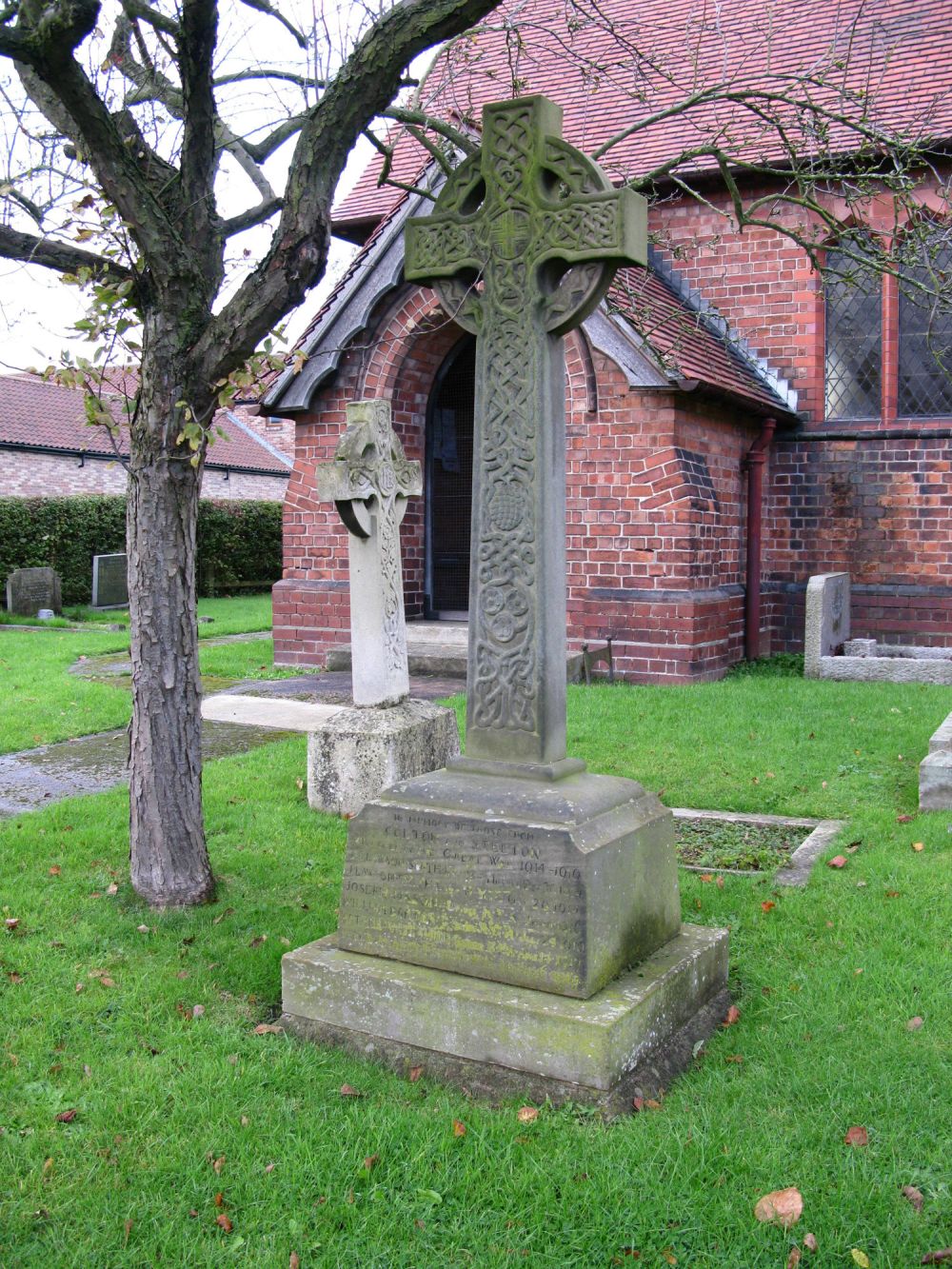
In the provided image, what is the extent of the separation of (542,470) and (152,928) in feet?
8.85

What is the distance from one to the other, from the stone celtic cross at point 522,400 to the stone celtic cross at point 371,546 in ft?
10.5

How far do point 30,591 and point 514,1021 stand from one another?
17.9 metres

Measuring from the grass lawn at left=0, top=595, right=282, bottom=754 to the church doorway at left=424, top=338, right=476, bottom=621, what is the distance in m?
2.31

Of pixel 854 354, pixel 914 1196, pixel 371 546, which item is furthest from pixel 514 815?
pixel 854 354

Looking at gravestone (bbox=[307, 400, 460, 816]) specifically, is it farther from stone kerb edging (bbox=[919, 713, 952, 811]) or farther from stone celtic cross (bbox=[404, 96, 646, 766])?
stone celtic cross (bbox=[404, 96, 646, 766])

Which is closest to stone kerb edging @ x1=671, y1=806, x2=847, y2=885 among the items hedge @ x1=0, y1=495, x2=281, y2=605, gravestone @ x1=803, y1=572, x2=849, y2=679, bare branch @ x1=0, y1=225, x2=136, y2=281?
bare branch @ x1=0, y1=225, x2=136, y2=281

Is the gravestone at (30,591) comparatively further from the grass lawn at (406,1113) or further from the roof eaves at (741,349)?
the grass lawn at (406,1113)

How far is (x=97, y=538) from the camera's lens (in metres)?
22.6

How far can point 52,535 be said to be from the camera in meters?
21.7

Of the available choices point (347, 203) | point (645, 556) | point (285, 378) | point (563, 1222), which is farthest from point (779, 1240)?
point (347, 203)

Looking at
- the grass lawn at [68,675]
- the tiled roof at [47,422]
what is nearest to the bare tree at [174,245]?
the grass lawn at [68,675]

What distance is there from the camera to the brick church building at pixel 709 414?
41.2ft

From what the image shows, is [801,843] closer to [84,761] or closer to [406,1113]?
[406,1113]

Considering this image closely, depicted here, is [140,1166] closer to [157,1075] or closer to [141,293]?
[157,1075]
